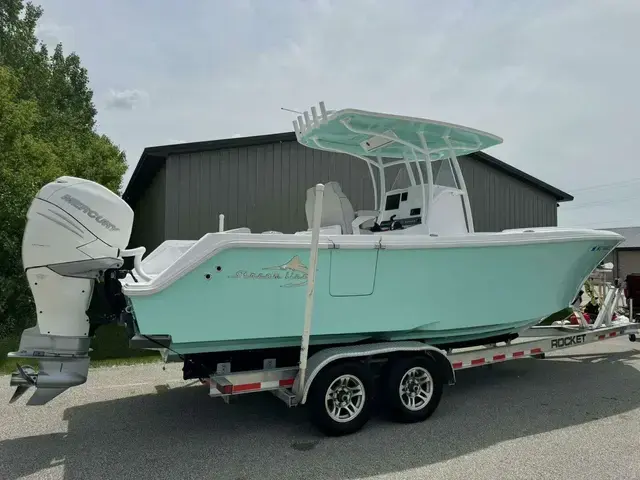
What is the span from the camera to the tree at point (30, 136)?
1087 centimetres

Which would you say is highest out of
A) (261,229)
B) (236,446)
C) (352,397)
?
(261,229)

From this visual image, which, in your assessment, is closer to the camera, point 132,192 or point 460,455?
point 460,455

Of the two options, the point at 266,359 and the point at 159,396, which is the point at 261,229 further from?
the point at 266,359

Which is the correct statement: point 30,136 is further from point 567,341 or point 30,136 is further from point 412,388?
point 567,341

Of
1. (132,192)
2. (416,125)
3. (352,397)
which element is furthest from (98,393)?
(132,192)

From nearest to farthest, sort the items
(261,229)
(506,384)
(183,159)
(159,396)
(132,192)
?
(159,396)
(506,384)
(183,159)
(261,229)
(132,192)

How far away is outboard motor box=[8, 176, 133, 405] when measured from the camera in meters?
3.93

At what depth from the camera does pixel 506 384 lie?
609 cm

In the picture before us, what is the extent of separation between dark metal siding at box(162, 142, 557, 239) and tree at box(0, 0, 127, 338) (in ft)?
12.9

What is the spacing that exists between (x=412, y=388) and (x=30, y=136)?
11.5 meters

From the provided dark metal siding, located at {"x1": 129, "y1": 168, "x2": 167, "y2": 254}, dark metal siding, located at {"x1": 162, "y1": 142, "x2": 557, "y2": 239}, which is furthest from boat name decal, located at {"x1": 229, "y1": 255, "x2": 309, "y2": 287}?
dark metal siding, located at {"x1": 129, "y1": 168, "x2": 167, "y2": 254}

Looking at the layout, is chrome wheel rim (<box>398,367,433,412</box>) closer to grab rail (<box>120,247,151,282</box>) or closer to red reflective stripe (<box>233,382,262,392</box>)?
red reflective stripe (<box>233,382,262,392</box>)

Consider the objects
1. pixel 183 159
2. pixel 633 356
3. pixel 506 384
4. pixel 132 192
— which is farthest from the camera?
pixel 132 192

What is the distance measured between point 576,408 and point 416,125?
3.25m
